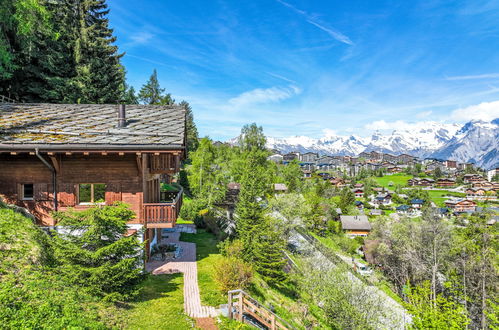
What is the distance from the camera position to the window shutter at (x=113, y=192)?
39.5 feet

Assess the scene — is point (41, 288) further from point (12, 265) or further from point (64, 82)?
point (64, 82)

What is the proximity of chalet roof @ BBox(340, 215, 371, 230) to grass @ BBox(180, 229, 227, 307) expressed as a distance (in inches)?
1919

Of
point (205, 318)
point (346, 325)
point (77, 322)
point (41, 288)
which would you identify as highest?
point (41, 288)

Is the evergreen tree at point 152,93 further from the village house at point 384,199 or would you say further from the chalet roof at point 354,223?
the village house at point 384,199

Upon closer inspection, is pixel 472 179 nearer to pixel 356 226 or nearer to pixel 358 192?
pixel 358 192

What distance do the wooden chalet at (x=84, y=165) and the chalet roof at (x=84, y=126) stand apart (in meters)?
0.04

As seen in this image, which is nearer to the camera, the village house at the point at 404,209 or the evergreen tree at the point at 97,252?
the evergreen tree at the point at 97,252

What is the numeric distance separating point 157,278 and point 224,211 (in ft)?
58.6

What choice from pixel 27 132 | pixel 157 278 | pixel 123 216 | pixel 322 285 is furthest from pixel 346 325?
pixel 27 132

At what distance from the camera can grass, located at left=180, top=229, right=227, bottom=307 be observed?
11113 millimetres

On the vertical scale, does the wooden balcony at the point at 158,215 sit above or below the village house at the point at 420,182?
above

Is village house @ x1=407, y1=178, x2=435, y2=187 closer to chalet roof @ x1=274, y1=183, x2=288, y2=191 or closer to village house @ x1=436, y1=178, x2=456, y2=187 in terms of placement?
village house @ x1=436, y1=178, x2=456, y2=187

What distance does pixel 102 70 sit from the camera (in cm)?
3003

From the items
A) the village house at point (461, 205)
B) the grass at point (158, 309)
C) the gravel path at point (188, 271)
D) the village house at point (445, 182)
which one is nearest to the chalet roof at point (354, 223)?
the gravel path at point (188, 271)
